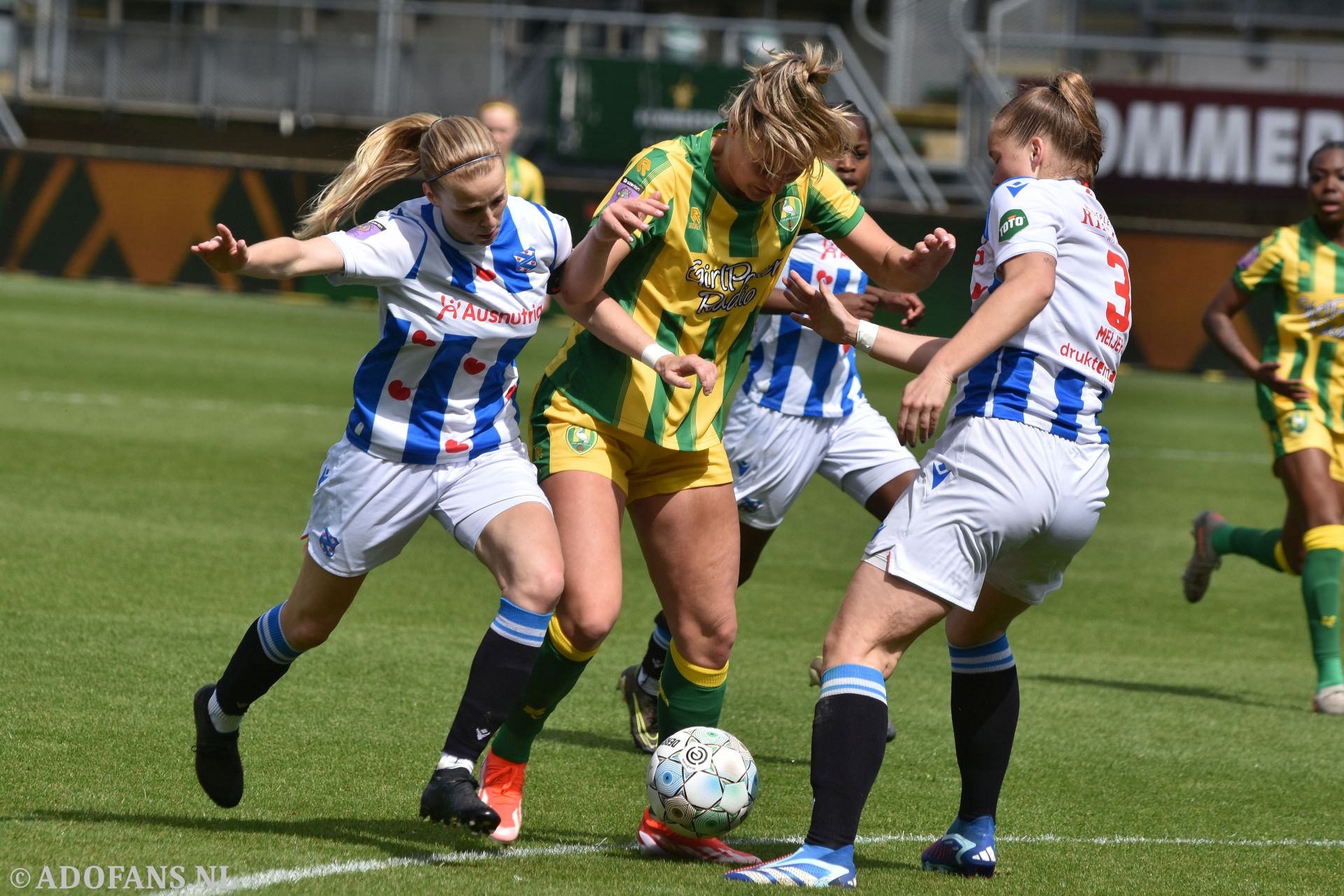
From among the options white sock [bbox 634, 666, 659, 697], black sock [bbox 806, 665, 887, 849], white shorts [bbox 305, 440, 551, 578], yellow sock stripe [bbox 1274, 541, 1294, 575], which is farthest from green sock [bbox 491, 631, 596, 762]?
yellow sock stripe [bbox 1274, 541, 1294, 575]

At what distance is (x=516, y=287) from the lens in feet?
14.8

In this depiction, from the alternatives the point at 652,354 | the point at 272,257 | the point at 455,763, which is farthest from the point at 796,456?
the point at 272,257

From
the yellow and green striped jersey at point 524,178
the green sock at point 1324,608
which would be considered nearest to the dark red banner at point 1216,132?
the yellow and green striped jersey at point 524,178

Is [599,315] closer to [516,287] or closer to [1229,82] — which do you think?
[516,287]

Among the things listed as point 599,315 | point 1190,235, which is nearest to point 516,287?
point 599,315

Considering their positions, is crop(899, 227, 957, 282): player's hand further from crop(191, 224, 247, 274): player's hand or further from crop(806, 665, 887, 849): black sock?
crop(191, 224, 247, 274): player's hand

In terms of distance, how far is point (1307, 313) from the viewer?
297 inches

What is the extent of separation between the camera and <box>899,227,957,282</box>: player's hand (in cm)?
468

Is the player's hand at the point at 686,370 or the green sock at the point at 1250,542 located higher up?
the player's hand at the point at 686,370

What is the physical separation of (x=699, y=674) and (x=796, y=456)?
1.96m

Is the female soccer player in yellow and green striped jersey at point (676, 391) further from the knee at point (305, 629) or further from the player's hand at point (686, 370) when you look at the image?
the knee at point (305, 629)

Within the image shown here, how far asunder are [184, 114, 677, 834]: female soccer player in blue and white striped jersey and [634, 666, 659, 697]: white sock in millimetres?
1642

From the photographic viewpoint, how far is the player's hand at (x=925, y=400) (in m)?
3.85

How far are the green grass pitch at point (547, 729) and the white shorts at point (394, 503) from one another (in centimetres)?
75
